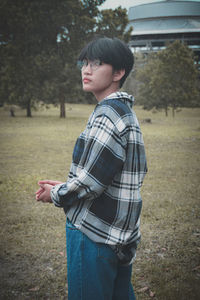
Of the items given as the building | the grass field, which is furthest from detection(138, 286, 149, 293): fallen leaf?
the building

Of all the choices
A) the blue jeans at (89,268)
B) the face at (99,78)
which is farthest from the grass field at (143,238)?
the face at (99,78)

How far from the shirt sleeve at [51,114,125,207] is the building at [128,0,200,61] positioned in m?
37.7

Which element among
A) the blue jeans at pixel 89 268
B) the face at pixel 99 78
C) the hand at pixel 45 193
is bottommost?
the blue jeans at pixel 89 268

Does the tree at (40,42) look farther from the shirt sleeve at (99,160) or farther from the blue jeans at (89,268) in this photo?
the blue jeans at (89,268)

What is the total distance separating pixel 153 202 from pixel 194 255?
74.8 inches

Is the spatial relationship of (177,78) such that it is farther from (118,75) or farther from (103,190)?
(103,190)

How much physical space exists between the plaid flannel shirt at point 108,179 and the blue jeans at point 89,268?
48 millimetres

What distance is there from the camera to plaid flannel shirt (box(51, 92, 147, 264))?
1.39 m


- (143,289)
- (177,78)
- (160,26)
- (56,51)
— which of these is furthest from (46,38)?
(143,289)

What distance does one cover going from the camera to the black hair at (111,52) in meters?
1.57

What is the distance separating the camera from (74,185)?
140 centimetres

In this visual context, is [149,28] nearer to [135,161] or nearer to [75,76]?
[75,76]

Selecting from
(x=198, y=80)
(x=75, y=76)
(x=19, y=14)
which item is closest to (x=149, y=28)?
(x=198, y=80)

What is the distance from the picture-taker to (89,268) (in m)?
1.45
